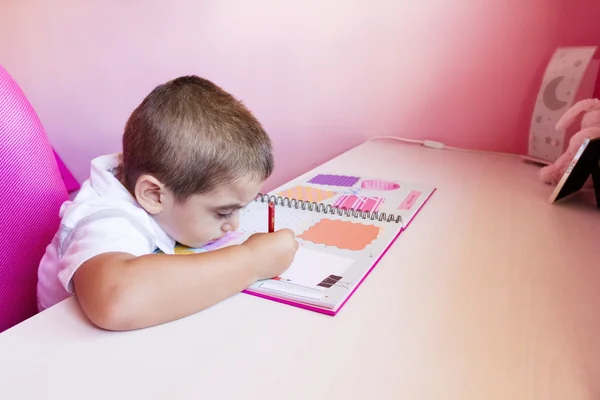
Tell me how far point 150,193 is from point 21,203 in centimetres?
19

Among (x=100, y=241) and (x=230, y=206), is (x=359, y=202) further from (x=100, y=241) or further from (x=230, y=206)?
(x=100, y=241)

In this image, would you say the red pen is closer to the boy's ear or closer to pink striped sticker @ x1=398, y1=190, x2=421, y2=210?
the boy's ear

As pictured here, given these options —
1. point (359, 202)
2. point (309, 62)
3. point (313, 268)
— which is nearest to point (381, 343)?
point (313, 268)

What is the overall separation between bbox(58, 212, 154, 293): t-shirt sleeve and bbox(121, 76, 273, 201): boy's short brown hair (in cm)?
7

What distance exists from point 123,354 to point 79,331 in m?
0.06

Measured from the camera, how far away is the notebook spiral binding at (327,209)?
0.76 meters

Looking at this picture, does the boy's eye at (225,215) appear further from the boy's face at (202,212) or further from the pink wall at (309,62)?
the pink wall at (309,62)

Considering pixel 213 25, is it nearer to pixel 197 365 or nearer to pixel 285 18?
pixel 285 18

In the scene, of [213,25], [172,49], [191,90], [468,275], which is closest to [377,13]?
[213,25]

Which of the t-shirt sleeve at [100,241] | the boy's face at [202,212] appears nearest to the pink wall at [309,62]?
the boy's face at [202,212]

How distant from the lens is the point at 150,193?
629 millimetres

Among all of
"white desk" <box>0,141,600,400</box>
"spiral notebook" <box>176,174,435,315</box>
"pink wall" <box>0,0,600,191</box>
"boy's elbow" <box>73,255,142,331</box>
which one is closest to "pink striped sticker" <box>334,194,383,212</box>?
"spiral notebook" <box>176,174,435,315</box>

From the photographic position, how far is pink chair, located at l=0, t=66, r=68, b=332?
65 cm

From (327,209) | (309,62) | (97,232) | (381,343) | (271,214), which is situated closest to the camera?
(381,343)
